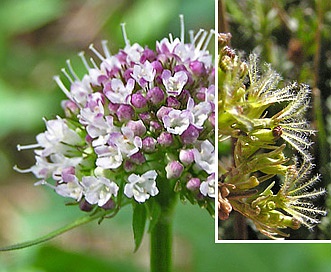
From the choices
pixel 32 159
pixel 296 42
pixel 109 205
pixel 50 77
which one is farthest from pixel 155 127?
pixel 32 159

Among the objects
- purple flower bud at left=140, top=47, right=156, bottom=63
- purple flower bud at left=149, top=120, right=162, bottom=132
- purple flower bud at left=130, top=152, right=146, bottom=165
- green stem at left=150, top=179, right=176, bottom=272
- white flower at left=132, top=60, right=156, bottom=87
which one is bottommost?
green stem at left=150, top=179, right=176, bottom=272

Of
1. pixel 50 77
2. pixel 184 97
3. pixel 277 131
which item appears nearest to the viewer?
pixel 277 131

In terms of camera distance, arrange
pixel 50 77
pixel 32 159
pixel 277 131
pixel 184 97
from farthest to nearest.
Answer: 1. pixel 32 159
2. pixel 50 77
3. pixel 184 97
4. pixel 277 131

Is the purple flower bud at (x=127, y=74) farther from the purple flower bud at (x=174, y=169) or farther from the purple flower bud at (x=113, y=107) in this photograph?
the purple flower bud at (x=174, y=169)

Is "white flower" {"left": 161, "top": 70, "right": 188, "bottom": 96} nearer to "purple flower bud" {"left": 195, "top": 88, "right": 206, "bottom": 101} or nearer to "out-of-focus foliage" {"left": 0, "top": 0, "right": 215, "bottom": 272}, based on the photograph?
"purple flower bud" {"left": 195, "top": 88, "right": 206, "bottom": 101}

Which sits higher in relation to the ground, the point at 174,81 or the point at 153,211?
the point at 174,81

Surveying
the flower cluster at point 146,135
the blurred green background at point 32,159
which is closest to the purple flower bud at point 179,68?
the flower cluster at point 146,135

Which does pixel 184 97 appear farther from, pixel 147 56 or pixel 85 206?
pixel 85 206

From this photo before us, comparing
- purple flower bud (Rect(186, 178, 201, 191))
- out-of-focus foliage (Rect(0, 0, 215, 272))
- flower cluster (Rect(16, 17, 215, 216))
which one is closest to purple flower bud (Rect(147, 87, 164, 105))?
flower cluster (Rect(16, 17, 215, 216))
